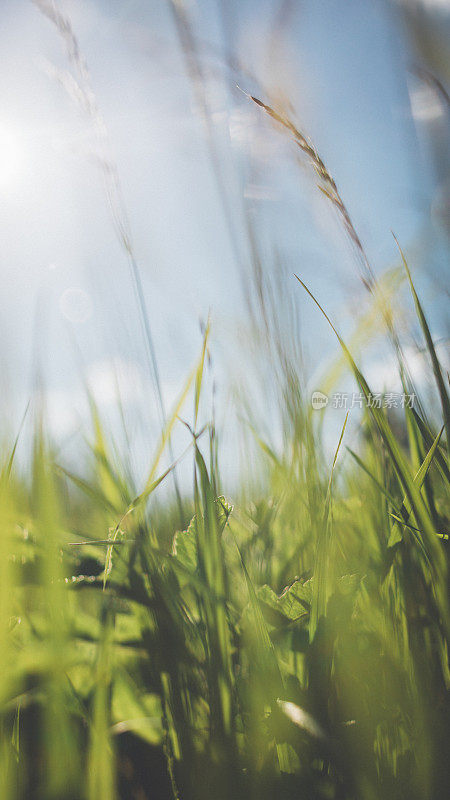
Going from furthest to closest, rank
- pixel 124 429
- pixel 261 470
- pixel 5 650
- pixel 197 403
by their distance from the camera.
→ pixel 261 470 → pixel 124 429 → pixel 197 403 → pixel 5 650

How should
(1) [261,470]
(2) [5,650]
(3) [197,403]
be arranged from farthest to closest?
(1) [261,470]
(3) [197,403]
(2) [5,650]

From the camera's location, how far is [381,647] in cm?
34

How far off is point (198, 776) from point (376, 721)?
0.40 ft

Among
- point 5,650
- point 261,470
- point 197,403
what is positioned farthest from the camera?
point 261,470

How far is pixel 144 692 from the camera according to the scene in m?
0.34

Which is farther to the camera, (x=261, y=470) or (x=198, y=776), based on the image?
(x=261, y=470)

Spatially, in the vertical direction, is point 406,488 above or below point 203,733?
above

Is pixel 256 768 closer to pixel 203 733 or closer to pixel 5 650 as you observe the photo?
pixel 203 733

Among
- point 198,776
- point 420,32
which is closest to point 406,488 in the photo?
point 198,776

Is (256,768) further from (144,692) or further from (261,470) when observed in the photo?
(261,470)

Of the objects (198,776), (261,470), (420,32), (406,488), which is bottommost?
(198,776)

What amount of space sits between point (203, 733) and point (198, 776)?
22 mm

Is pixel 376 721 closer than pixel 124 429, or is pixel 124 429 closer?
pixel 376 721

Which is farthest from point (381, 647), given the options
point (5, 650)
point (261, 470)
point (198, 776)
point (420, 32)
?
point (420, 32)
